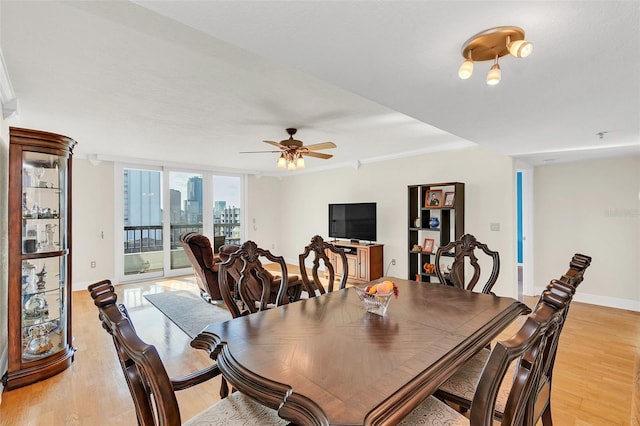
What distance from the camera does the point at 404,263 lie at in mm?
5578

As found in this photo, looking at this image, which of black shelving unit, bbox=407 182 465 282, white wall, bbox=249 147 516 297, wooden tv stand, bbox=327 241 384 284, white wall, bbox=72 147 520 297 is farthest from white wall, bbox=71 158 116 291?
black shelving unit, bbox=407 182 465 282

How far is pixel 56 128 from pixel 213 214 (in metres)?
3.55

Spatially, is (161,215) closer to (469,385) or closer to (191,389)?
(191,389)

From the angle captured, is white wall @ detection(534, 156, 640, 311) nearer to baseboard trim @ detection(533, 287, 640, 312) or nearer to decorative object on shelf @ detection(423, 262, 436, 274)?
baseboard trim @ detection(533, 287, 640, 312)

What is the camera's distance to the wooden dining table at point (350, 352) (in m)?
0.98

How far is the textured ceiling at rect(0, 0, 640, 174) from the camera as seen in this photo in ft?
4.04

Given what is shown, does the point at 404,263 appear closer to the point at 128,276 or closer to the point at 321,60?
the point at 321,60

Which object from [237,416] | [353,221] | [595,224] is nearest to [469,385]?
[237,416]

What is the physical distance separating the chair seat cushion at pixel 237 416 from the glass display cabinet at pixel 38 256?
7.12 feet

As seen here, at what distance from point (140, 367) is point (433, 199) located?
15.6 ft

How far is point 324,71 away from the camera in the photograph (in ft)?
5.56

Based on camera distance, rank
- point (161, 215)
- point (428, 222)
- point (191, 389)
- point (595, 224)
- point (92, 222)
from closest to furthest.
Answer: point (191, 389), point (595, 224), point (428, 222), point (92, 222), point (161, 215)

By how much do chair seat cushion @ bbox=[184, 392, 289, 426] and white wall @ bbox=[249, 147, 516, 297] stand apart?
4178mm

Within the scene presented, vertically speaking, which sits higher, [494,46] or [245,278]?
[494,46]
